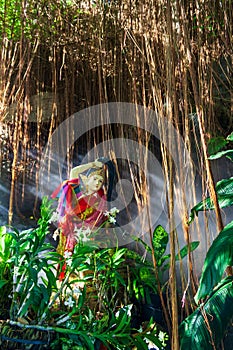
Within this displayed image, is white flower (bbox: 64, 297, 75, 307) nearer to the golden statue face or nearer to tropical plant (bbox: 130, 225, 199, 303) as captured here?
tropical plant (bbox: 130, 225, 199, 303)

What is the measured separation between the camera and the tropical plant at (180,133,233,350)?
882 millimetres

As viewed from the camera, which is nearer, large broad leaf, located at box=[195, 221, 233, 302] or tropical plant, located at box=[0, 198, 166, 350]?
large broad leaf, located at box=[195, 221, 233, 302]

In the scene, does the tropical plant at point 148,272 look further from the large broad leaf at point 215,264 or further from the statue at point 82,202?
the large broad leaf at point 215,264

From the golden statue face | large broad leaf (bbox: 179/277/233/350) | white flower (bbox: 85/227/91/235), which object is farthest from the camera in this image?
the golden statue face

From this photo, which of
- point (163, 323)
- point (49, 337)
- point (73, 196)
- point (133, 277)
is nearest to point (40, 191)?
point (73, 196)

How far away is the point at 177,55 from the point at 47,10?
2.30 feet

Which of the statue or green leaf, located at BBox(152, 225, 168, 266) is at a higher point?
the statue

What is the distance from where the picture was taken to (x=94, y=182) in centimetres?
177

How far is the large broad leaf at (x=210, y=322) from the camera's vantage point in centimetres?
101

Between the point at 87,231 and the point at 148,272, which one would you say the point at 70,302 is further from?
the point at 148,272

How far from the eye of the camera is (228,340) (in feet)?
5.49

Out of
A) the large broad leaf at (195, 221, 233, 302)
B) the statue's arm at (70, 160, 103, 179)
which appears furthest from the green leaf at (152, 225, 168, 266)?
the large broad leaf at (195, 221, 233, 302)

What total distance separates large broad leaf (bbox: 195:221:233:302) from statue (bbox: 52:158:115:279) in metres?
0.82

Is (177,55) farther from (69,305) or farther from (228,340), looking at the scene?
(228,340)
